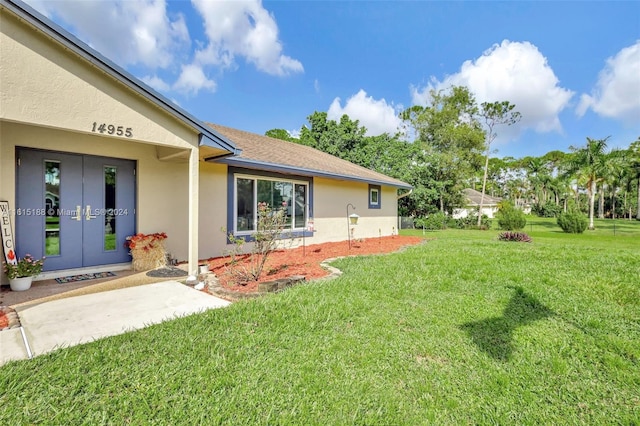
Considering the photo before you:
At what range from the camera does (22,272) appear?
5172mm

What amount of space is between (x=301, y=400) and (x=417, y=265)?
17.5 feet

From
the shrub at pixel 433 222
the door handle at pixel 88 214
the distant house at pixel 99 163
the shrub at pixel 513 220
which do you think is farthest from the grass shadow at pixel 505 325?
the shrub at pixel 513 220

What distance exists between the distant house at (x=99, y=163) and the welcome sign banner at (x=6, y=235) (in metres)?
0.18

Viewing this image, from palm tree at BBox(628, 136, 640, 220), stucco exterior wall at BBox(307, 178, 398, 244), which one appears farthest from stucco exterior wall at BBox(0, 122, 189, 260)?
palm tree at BBox(628, 136, 640, 220)

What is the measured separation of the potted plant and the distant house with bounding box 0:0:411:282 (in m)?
0.56

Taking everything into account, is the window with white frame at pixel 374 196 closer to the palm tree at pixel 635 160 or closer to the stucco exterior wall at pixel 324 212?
the stucco exterior wall at pixel 324 212

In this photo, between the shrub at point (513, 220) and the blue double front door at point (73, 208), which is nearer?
the blue double front door at point (73, 208)

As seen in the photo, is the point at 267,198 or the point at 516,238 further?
the point at 516,238

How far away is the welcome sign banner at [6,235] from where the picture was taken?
5208 millimetres

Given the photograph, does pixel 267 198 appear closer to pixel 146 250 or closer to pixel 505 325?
pixel 146 250

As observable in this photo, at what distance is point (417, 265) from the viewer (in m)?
7.22

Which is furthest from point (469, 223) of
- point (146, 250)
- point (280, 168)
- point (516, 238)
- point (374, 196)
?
point (146, 250)

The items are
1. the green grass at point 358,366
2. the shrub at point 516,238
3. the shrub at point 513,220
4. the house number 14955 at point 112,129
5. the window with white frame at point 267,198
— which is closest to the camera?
the green grass at point 358,366

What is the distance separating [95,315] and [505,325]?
5.68 m
